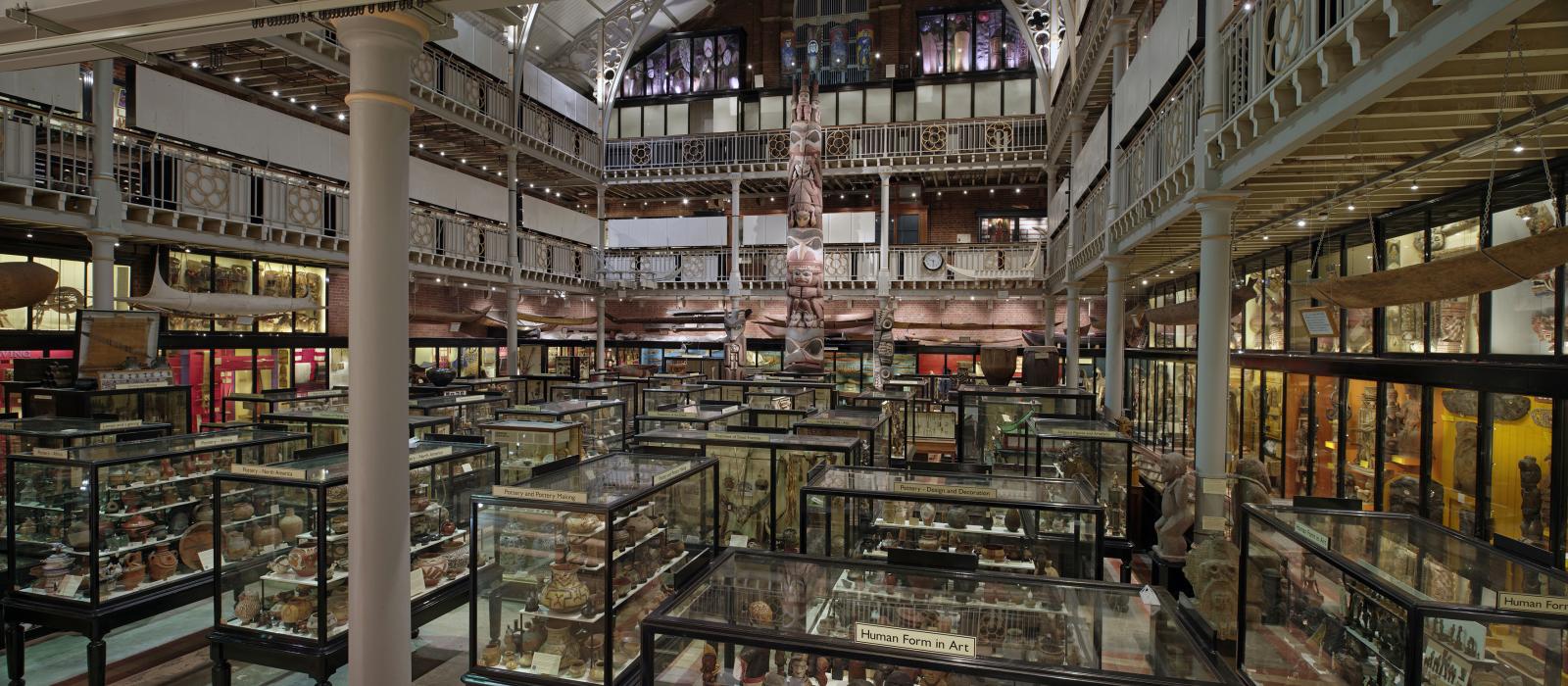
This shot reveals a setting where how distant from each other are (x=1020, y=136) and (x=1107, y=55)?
9.35m

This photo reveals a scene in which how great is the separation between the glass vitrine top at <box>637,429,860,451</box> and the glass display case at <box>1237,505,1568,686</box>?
318 centimetres

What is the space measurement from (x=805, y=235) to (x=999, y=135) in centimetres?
841

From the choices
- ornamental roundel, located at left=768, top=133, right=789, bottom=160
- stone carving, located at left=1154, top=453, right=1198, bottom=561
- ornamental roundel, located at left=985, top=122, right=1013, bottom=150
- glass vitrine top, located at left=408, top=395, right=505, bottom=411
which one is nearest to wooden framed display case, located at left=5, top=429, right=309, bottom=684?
glass vitrine top, located at left=408, top=395, right=505, bottom=411

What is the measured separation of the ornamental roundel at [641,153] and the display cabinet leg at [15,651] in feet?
65.7

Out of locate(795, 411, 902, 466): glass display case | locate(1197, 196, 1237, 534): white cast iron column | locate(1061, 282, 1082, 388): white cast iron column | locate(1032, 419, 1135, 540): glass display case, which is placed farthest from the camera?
locate(1061, 282, 1082, 388): white cast iron column

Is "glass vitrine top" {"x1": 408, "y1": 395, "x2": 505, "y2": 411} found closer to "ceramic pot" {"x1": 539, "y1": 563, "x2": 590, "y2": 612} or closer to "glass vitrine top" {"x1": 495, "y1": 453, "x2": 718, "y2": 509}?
"glass vitrine top" {"x1": 495, "y1": 453, "x2": 718, "y2": 509}

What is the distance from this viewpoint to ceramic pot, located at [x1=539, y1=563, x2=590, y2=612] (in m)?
4.44

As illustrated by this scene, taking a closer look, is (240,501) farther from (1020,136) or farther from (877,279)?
(1020,136)

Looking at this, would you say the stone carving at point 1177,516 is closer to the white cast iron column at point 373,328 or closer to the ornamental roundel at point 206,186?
the white cast iron column at point 373,328

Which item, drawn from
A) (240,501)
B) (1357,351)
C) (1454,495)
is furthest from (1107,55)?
(240,501)

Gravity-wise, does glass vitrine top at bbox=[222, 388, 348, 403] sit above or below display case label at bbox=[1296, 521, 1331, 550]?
above

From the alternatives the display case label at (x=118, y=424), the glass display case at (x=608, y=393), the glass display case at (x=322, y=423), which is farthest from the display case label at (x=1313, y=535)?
the glass display case at (x=608, y=393)

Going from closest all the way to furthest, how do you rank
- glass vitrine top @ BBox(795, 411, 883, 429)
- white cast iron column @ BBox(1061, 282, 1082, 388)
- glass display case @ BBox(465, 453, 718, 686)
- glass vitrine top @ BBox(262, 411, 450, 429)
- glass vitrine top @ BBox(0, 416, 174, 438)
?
1. glass display case @ BBox(465, 453, 718, 686)
2. glass vitrine top @ BBox(0, 416, 174, 438)
3. glass vitrine top @ BBox(795, 411, 883, 429)
4. glass vitrine top @ BBox(262, 411, 450, 429)
5. white cast iron column @ BBox(1061, 282, 1082, 388)

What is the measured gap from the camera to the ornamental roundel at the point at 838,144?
21469mm
